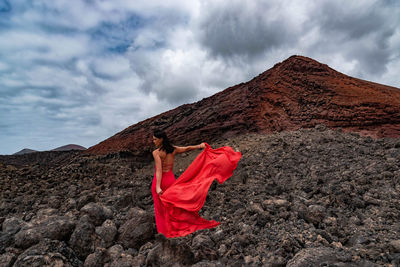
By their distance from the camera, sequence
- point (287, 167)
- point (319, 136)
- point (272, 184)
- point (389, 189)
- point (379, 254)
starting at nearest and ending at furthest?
point (379, 254) → point (389, 189) → point (272, 184) → point (287, 167) → point (319, 136)

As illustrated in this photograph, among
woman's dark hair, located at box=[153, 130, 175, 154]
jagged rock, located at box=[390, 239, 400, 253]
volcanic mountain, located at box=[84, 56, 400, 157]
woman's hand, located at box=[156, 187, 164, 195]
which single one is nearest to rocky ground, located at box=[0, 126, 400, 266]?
jagged rock, located at box=[390, 239, 400, 253]

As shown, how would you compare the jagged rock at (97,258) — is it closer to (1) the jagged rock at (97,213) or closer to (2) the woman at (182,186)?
(2) the woman at (182,186)

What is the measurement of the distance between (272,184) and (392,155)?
9.85 feet

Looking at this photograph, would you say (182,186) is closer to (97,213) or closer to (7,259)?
(97,213)

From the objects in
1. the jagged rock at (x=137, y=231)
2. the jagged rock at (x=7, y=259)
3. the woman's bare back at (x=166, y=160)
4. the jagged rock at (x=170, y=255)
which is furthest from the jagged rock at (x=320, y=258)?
the jagged rock at (x=7, y=259)

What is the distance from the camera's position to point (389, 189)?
13.2ft

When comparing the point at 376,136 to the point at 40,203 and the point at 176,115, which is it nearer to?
the point at 176,115

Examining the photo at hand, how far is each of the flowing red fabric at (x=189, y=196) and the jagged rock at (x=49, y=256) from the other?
1.31 m

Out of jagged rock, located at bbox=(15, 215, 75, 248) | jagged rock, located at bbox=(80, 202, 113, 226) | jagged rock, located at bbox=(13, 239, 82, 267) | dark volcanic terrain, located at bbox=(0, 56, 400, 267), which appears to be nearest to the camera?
jagged rock, located at bbox=(13, 239, 82, 267)

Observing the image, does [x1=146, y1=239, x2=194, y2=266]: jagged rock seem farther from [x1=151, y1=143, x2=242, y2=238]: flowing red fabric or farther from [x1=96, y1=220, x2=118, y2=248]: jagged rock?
[x1=96, y1=220, x2=118, y2=248]: jagged rock

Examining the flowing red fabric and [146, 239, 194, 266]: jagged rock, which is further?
the flowing red fabric

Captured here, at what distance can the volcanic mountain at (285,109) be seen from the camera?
8.98 m

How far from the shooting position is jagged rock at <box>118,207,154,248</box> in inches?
150

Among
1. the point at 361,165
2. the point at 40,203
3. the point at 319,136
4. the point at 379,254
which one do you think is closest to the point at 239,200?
the point at 379,254
